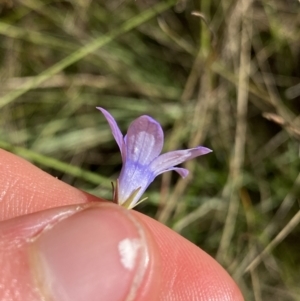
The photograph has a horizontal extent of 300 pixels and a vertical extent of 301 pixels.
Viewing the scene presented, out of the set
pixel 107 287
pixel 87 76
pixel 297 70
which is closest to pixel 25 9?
pixel 87 76

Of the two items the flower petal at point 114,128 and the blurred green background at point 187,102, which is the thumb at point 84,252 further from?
the blurred green background at point 187,102

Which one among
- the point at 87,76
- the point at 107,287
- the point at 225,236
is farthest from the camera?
the point at 87,76

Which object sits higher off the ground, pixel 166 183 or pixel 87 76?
pixel 87 76

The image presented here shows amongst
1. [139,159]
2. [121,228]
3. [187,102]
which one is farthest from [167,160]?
[187,102]

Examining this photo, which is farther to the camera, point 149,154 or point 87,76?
point 87,76

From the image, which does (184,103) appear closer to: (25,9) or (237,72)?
(237,72)
